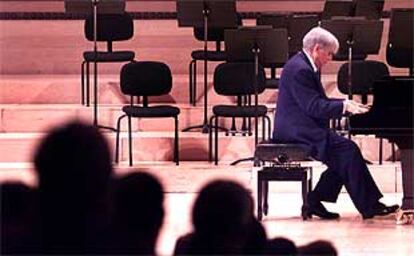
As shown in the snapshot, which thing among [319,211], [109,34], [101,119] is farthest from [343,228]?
[109,34]

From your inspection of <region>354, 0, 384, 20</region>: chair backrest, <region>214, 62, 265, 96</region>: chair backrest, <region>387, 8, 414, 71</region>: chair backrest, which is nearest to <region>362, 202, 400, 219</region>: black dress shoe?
<region>214, 62, 265, 96</region>: chair backrest

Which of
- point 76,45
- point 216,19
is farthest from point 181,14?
point 76,45

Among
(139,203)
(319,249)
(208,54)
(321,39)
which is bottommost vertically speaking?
(208,54)

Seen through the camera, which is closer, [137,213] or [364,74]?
[137,213]

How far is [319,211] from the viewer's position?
272 inches

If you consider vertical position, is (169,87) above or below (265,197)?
above

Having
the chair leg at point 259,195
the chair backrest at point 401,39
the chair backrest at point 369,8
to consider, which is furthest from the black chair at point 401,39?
the chair leg at point 259,195

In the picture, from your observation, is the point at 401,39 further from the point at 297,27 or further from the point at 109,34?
the point at 109,34

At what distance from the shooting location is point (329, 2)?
891 centimetres

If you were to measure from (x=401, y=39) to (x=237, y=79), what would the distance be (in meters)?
1.45

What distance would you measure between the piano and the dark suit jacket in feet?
0.62

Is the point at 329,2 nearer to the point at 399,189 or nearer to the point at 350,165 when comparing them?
the point at 399,189

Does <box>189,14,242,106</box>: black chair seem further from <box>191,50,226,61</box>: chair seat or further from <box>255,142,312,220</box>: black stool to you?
<box>255,142,312,220</box>: black stool

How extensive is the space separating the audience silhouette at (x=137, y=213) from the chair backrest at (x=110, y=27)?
779cm
